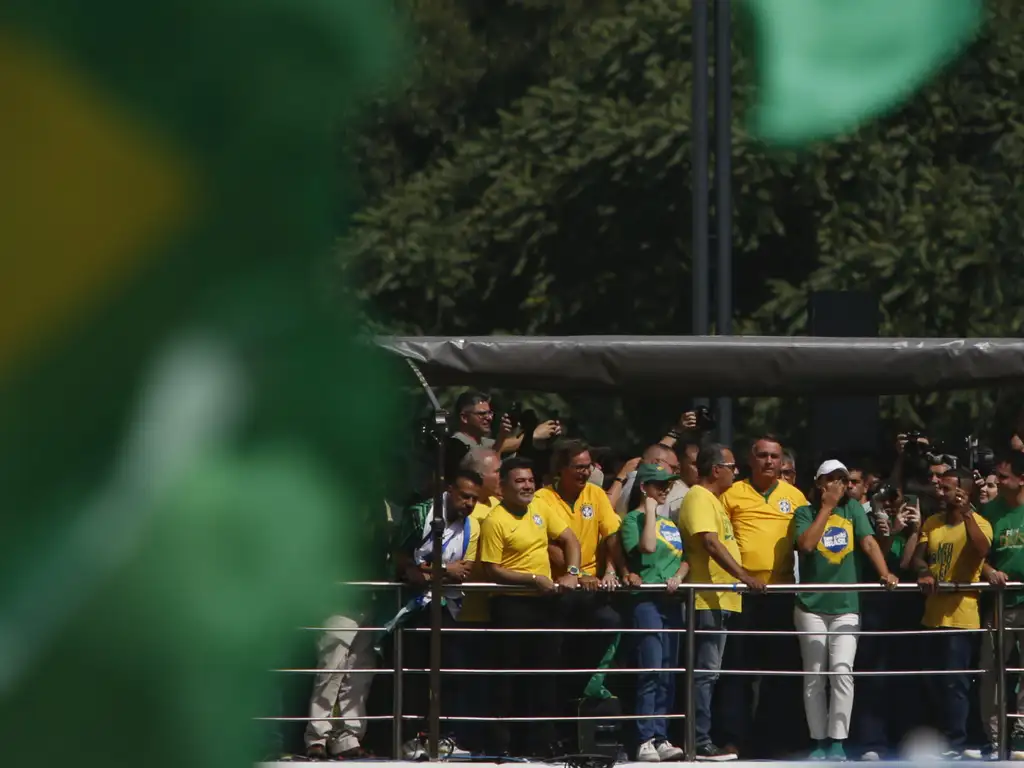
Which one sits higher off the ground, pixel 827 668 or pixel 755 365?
pixel 755 365

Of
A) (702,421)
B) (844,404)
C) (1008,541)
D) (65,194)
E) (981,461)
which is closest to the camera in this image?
(65,194)

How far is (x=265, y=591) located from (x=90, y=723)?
0.13 meters

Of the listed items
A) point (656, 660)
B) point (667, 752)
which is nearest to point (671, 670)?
point (656, 660)

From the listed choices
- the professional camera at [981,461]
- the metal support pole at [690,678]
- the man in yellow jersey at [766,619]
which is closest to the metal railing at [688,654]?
the metal support pole at [690,678]

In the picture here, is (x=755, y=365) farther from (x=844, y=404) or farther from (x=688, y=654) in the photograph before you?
(x=844, y=404)

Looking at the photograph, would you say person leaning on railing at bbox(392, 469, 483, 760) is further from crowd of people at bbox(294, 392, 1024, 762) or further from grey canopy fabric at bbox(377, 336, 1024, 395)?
grey canopy fabric at bbox(377, 336, 1024, 395)

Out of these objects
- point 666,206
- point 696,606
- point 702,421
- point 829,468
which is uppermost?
point 666,206

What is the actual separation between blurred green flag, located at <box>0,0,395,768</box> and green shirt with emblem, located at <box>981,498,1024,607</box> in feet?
26.3

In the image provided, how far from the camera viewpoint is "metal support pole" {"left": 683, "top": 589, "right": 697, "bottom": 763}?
327 inches

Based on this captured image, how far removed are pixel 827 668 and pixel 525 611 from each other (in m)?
1.47

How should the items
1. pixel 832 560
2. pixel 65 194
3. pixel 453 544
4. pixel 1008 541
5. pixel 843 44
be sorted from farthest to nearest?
1. pixel 1008 541
2. pixel 832 560
3. pixel 453 544
4. pixel 843 44
5. pixel 65 194

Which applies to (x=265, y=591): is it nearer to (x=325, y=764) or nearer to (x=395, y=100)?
(x=395, y=100)

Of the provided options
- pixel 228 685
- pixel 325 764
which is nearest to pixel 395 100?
pixel 228 685

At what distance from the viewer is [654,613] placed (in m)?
8.35
